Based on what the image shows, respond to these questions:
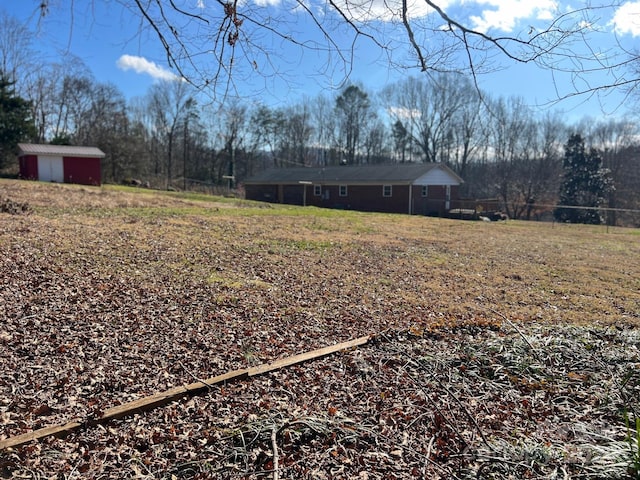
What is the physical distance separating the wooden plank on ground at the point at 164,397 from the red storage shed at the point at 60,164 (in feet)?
91.9

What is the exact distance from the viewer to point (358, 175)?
31.7 m

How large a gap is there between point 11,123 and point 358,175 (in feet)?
78.2

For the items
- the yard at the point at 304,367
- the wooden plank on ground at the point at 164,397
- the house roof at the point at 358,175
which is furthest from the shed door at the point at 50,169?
the wooden plank on ground at the point at 164,397

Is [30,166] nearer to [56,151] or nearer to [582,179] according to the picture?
[56,151]

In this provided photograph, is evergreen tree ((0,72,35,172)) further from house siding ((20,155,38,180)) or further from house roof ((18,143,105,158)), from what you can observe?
house siding ((20,155,38,180))

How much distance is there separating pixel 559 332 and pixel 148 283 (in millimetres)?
5519

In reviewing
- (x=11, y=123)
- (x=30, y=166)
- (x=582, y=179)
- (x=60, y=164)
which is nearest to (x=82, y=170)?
(x=60, y=164)

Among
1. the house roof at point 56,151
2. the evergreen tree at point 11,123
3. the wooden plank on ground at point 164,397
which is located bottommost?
the wooden plank on ground at point 164,397

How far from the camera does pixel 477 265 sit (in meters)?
9.96

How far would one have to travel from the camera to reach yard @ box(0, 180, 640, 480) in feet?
8.50

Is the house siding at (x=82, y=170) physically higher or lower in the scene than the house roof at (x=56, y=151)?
lower

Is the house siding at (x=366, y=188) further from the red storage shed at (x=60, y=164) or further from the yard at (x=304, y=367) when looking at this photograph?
the yard at (x=304, y=367)

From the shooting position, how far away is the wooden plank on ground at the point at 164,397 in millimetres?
2705

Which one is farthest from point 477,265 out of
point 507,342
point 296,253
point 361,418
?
point 361,418
